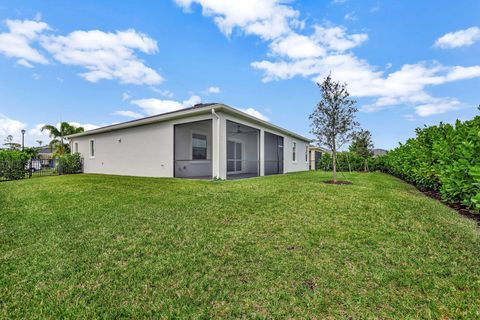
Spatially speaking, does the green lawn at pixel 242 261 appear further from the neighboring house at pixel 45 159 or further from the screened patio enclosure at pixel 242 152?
the neighboring house at pixel 45 159

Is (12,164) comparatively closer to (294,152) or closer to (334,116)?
(334,116)

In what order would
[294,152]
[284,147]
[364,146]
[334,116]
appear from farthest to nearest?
1. [364,146]
2. [294,152]
3. [284,147]
4. [334,116]

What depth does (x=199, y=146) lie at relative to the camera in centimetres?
1428

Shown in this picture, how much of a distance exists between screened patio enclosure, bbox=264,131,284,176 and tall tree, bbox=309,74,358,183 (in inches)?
294

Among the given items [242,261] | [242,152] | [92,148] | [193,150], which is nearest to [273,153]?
[242,152]

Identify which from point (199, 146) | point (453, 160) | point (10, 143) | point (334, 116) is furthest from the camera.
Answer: point (10, 143)

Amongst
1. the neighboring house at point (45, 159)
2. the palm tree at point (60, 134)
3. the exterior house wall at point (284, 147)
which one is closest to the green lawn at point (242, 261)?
the exterior house wall at point (284, 147)

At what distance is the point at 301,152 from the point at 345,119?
41.2 feet

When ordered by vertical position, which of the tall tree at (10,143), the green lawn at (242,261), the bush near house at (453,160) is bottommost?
the green lawn at (242,261)

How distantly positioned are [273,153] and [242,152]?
267 cm

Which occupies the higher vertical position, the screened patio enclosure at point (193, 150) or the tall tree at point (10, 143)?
the tall tree at point (10, 143)

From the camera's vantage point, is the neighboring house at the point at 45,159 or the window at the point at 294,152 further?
the neighboring house at the point at 45,159

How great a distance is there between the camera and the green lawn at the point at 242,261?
7.04 feet

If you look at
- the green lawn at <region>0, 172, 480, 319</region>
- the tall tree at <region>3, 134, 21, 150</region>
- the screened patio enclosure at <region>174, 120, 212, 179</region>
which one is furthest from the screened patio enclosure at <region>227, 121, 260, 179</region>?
the tall tree at <region>3, 134, 21, 150</region>
